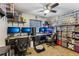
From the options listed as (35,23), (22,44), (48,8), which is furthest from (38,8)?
(22,44)

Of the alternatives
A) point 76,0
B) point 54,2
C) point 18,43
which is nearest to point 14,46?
point 18,43

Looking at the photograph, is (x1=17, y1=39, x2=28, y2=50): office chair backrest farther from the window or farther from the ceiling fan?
the ceiling fan

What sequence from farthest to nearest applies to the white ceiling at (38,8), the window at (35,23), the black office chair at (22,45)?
the black office chair at (22,45), the window at (35,23), the white ceiling at (38,8)

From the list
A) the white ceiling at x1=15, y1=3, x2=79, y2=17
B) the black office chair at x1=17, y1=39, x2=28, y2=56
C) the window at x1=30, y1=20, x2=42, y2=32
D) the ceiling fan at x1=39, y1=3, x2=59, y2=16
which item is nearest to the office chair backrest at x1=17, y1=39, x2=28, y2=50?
the black office chair at x1=17, y1=39, x2=28, y2=56

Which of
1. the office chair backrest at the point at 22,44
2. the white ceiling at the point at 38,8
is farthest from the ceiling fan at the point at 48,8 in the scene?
the office chair backrest at the point at 22,44

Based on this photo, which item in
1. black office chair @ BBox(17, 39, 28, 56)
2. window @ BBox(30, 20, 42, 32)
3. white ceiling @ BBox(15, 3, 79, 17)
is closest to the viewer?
white ceiling @ BBox(15, 3, 79, 17)

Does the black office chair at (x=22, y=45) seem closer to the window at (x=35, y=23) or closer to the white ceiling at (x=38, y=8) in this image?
the window at (x=35, y=23)

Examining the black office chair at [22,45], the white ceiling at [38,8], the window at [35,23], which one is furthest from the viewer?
the black office chair at [22,45]

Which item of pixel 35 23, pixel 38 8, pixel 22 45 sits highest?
pixel 38 8

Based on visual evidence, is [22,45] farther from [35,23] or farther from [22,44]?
[35,23]

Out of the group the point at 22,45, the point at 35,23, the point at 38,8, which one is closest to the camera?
the point at 38,8

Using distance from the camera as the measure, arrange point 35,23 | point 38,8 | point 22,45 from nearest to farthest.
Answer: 1. point 38,8
2. point 35,23
3. point 22,45

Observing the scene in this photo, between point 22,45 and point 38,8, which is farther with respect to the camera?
point 22,45

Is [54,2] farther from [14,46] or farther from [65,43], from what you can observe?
[65,43]
